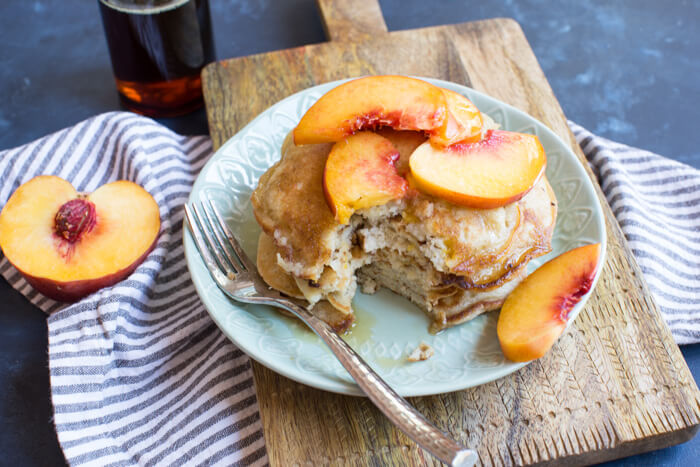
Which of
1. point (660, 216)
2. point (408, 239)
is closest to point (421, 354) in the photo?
point (408, 239)

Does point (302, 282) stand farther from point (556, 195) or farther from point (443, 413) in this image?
point (556, 195)

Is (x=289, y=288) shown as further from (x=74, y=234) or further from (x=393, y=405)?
(x=74, y=234)

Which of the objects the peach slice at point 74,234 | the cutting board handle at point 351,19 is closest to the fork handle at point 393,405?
the peach slice at point 74,234

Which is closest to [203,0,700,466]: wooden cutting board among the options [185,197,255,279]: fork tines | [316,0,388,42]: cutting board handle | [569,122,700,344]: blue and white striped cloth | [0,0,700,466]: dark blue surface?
[569,122,700,344]: blue and white striped cloth

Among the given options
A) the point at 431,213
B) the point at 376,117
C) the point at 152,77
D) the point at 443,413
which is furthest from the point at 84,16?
the point at 443,413

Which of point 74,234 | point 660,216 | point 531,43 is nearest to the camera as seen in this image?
point 74,234
